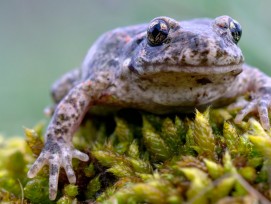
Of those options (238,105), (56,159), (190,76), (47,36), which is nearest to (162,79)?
(190,76)

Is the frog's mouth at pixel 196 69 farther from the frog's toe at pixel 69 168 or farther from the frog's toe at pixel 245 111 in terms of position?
the frog's toe at pixel 69 168

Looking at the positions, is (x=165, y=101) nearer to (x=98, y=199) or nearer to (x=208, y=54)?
(x=208, y=54)

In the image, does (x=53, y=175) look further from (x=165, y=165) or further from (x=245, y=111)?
(x=245, y=111)

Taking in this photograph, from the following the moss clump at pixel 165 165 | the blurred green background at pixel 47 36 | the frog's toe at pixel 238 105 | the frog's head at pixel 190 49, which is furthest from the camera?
the blurred green background at pixel 47 36

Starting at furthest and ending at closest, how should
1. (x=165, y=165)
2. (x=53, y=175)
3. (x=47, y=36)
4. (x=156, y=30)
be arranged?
(x=47, y=36), (x=156, y=30), (x=53, y=175), (x=165, y=165)

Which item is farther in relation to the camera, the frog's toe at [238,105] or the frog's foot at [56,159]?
the frog's toe at [238,105]

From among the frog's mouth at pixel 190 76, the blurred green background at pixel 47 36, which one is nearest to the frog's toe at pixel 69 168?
the frog's mouth at pixel 190 76

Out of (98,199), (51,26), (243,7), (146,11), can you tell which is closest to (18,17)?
(51,26)
